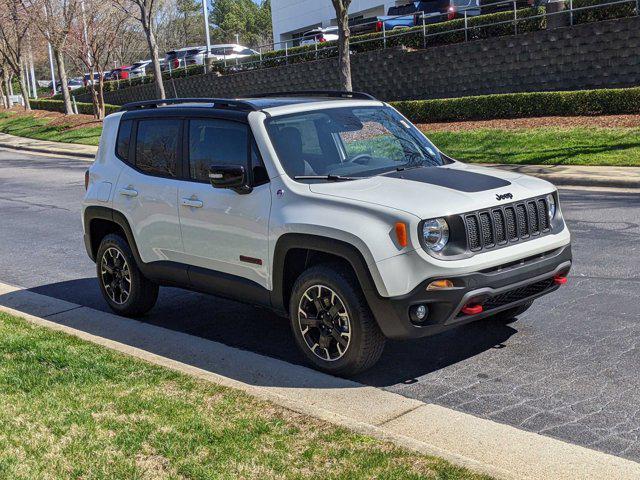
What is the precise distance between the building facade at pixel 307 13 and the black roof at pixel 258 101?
45572mm

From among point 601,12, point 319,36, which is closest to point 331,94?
point 601,12

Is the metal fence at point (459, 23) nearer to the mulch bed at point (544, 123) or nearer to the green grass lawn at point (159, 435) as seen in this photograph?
the mulch bed at point (544, 123)

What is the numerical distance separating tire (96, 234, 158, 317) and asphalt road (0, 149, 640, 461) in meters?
0.23

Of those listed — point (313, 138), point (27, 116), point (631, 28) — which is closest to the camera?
point (313, 138)

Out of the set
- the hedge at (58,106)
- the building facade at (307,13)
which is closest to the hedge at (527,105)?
the hedge at (58,106)

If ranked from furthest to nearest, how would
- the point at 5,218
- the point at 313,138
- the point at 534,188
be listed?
1. the point at 5,218
2. the point at 313,138
3. the point at 534,188

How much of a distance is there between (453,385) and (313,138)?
2.16 metres

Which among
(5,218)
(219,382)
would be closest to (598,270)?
(219,382)

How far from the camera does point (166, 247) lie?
23.9 ft

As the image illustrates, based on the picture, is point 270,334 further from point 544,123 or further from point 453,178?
point 544,123

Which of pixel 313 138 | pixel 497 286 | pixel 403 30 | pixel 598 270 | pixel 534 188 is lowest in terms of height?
pixel 598 270

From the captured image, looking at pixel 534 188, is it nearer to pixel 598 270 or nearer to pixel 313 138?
pixel 313 138

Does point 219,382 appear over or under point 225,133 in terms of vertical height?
under

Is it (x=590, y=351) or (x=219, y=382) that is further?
(x=590, y=351)
